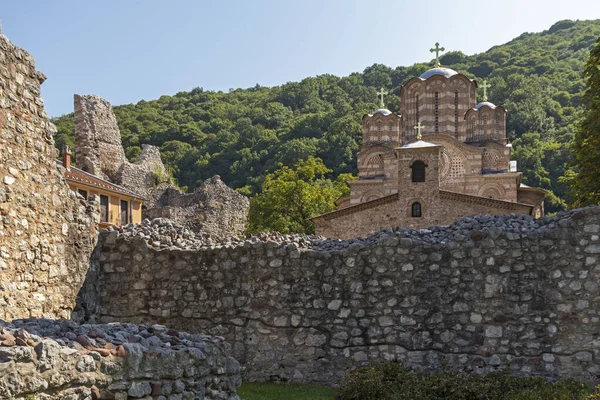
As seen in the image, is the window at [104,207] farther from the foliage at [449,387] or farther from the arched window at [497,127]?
the arched window at [497,127]

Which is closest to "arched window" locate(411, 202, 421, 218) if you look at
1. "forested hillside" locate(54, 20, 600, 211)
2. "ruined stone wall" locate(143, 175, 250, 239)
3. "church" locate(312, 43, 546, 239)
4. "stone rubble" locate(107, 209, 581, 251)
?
"church" locate(312, 43, 546, 239)

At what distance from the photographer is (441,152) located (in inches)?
1411

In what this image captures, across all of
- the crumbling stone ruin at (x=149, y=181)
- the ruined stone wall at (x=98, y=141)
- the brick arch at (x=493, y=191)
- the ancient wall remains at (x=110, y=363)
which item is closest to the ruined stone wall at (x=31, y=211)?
the ancient wall remains at (x=110, y=363)

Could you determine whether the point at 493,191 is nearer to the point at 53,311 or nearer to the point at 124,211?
the point at 124,211

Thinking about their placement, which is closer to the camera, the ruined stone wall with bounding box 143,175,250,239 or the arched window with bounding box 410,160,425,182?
the arched window with bounding box 410,160,425,182

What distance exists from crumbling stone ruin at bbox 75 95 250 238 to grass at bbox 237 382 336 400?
18492mm

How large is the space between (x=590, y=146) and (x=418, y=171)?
1057 cm

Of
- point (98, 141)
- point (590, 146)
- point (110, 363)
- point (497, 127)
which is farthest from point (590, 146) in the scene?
point (497, 127)

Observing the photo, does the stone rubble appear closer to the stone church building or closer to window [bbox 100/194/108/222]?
window [bbox 100/194/108/222]

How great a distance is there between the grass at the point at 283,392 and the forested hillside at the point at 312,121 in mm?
40352

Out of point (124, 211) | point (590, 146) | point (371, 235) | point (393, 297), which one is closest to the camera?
point (393, 297)

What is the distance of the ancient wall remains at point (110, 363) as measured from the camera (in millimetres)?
3924

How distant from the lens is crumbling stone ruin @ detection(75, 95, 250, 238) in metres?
27.1

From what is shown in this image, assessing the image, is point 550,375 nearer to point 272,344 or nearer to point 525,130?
point 272,344
